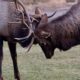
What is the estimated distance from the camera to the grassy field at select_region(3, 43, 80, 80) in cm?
938

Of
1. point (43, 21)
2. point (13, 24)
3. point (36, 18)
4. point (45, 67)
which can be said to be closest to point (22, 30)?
point (13, 24)

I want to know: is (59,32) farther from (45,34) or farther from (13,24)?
(13,24)

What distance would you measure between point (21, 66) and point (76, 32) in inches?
126

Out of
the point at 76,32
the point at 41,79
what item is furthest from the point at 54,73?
the point at 76,32

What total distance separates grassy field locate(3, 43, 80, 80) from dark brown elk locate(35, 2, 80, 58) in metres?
1.63

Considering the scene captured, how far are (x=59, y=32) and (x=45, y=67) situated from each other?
288 cm

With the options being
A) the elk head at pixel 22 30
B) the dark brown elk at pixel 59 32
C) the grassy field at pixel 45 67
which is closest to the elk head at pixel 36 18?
the elk head at pixel 22 30

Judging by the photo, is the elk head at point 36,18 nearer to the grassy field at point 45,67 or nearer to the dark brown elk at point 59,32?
the dark brown elk at point 59,32

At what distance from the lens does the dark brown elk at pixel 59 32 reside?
751cm

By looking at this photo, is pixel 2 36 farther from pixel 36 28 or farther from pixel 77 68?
pixel 77 68

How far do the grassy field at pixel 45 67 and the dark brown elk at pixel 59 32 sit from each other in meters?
1.63

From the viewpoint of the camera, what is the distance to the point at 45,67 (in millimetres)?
10328

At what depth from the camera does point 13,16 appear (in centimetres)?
842

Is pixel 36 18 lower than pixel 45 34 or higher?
lower
